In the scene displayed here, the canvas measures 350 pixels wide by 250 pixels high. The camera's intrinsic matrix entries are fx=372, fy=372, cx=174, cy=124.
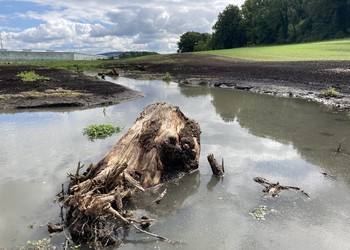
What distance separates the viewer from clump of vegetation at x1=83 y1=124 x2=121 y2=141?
1348 centimetres

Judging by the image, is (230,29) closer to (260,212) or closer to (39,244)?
(260,212)

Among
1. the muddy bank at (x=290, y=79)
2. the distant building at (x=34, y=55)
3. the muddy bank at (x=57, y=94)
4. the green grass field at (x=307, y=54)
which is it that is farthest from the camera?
the distant building at (x=34, y=55)

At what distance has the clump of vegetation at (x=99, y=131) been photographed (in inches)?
531

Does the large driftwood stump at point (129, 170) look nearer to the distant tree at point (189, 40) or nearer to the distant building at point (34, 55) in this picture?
the distant tree at point (189, 40)

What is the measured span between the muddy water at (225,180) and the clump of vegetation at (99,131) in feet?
1.18

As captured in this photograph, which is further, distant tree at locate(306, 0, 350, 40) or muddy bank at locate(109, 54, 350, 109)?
distant tree at locate(306, 0, 350, 40)

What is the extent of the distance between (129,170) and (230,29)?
8967 centimetres

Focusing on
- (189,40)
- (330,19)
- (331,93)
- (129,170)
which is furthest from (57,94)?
(189,40)

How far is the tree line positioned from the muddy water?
222 feet

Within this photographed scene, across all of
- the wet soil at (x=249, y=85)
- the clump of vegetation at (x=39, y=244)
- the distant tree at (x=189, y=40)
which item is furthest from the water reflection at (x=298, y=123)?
the distant tree at (x=189, y=40)

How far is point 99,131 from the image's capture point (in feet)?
45.0

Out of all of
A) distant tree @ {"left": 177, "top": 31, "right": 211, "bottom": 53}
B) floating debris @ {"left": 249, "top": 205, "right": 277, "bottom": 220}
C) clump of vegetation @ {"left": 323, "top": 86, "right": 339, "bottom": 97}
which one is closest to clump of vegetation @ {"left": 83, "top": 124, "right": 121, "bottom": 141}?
floating debris @ {"left": 249, "top": 205, "right": 277, "bottom": 220}

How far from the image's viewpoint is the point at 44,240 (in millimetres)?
6434

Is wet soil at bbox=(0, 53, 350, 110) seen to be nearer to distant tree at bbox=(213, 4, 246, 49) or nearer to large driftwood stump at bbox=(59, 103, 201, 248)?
large driftwood stump at bbox=(59, 103, 201, 248)
